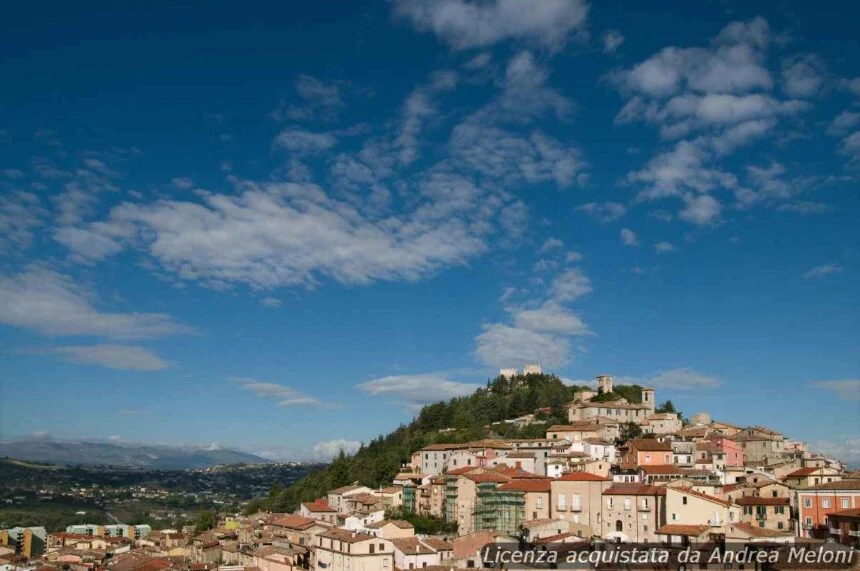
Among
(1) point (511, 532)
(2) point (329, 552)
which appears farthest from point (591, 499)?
(2) point (329, 552)

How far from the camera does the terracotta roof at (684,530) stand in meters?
42.1

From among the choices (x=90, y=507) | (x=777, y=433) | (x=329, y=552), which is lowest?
(x=90, y=507)

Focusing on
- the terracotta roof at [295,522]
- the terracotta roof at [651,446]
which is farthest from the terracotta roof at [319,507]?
the terracotta roof at [651,446]

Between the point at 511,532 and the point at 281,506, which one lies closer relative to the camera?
the point at 511,532

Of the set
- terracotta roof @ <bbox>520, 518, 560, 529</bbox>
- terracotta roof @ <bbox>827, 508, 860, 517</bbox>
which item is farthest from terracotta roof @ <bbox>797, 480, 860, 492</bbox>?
terracotta roof @ <bbox>520, 518, 560, 529</bbox>

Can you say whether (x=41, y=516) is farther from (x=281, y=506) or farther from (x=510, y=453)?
(x=510, y=453)

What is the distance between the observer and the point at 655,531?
147ft

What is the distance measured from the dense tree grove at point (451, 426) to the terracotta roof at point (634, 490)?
112ft

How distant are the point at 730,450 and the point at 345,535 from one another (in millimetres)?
39309

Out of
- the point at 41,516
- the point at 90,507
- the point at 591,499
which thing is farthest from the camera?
the point at 90,507

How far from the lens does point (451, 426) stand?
101125 millimetres

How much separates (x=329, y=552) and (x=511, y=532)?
1207 cm

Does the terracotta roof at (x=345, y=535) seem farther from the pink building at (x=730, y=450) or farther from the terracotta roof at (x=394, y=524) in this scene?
the pink building at (x=730, y=450)

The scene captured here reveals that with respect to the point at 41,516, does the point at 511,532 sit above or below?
above
